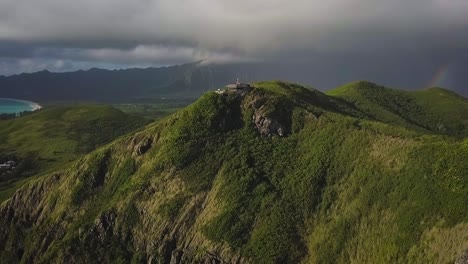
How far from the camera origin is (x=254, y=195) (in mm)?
142250

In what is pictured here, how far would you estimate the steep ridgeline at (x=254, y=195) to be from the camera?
11712 cm

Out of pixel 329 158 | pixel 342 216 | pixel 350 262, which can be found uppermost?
pixel 329 158

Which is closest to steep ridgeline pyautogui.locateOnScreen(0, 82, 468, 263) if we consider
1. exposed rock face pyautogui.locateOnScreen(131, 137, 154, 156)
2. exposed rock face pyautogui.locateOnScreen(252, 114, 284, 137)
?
exposed rock face pyautogui.locateOnScreen(252, 114, 284, 137)

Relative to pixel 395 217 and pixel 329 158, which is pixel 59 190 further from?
pixel 395 217

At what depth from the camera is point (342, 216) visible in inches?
5000

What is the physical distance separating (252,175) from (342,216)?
99.5ft

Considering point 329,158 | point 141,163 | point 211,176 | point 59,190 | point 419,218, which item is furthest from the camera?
point 59,190

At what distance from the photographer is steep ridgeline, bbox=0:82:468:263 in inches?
4611

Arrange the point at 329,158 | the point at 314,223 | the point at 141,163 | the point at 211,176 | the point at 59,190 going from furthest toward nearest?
the point at 59,190, the point at 141,163, the point at 211,176, the point at 329,158, the point at 314,223

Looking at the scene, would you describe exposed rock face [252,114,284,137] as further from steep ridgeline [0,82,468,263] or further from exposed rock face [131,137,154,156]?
exposed rock face [131,137,154,156]

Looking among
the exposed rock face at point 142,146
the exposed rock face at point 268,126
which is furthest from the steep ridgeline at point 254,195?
the exposed rock face at point 142,146

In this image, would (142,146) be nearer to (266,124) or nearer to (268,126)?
(266,124)

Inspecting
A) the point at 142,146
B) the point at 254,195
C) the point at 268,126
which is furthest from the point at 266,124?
the point at 142,146

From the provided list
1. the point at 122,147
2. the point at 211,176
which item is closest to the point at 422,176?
the point at 211,176
